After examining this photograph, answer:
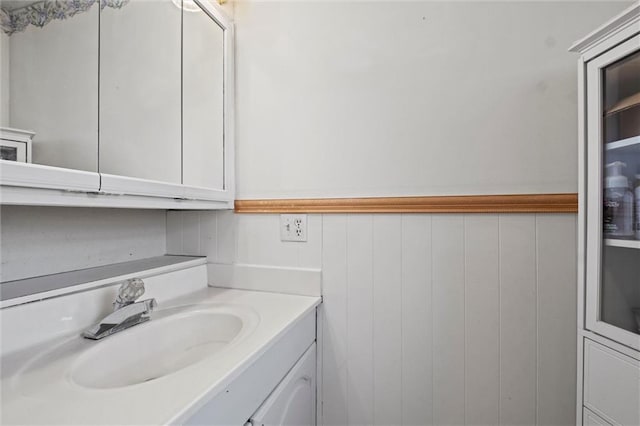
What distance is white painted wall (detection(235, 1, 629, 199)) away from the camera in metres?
0.87

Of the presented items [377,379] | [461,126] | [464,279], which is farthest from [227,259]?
[461,126]

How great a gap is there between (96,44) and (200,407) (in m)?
0.88

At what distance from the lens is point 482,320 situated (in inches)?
36.0

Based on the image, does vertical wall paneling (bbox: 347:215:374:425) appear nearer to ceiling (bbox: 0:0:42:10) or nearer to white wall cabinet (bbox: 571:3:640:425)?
white wall cabinet (bbox: 571:3:640:425)

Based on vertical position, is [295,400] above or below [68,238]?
below

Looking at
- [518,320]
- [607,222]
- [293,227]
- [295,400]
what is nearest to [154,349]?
[295,400]

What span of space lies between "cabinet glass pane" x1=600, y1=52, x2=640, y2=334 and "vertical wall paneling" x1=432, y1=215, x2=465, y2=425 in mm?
334

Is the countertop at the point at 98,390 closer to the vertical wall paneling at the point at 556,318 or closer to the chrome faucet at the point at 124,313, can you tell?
the chrome faucet at the point at 124,313

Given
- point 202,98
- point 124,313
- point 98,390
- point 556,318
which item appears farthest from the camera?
point 202,98

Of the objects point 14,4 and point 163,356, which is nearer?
point 14,4

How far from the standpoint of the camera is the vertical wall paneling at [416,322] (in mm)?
960

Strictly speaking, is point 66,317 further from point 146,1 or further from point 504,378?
point 504,378

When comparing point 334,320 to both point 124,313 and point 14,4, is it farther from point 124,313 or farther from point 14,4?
point 14,4

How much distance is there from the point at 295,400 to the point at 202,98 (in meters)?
1.07
